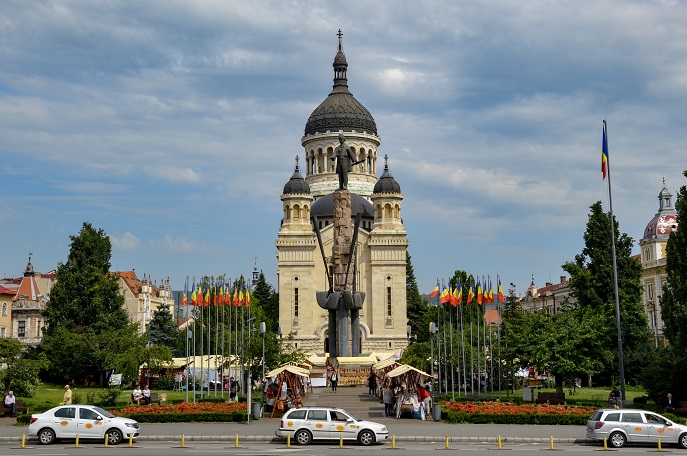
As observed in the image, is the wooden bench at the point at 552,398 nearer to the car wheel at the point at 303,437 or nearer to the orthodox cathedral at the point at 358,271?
the car wheel at the point at 303,437

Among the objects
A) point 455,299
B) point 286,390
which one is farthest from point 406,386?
point 455,299

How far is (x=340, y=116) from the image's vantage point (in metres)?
101

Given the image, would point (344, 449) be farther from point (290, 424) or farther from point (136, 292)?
point (136, 292)

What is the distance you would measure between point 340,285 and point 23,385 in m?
20.4

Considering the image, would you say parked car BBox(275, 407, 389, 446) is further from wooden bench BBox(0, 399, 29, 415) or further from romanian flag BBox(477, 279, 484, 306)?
romanian flag BBox(477, 279, 484, 306)

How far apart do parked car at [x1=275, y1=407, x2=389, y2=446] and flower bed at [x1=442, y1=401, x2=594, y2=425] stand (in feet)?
22.2

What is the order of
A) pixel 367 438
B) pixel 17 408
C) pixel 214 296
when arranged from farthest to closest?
pixel 214 296 → pixel 17 408 → pixel 367 438

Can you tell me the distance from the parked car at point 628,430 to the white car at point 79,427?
49.2ft

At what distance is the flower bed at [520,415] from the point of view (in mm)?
31859

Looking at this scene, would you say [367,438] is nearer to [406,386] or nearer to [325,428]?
[325,428]

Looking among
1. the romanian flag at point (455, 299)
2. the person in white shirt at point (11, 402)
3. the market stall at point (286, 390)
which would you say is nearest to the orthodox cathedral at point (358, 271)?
the romanian flag at point (455, 299)

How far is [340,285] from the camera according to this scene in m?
52.9

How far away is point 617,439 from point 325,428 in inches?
372

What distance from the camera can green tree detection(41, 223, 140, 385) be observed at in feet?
202
